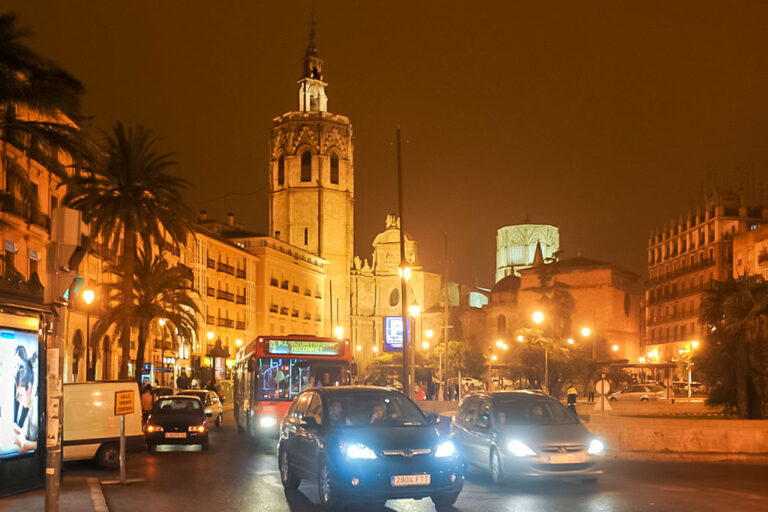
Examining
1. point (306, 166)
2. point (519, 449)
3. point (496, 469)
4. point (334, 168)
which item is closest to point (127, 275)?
point (496, 469)

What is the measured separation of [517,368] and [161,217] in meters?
39.1

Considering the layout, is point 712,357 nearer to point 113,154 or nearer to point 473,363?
point 113,154

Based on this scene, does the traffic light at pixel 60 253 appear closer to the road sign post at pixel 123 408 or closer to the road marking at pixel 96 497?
the road marking at pixel 96 497

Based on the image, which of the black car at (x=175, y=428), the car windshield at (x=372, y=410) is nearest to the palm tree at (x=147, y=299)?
the black car at (x=175, y=428)

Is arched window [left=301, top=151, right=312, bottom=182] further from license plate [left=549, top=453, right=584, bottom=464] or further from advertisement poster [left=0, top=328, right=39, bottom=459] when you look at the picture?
advertisement poster [left=0, top=328, right=39, bottom=459]

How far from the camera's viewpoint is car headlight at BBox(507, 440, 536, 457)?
15.0 m

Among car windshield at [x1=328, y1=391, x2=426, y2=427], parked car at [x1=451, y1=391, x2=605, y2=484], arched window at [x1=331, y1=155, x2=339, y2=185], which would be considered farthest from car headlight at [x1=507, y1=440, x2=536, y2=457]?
arched window at [x1=331, y1=155, x2=339, y2=185]

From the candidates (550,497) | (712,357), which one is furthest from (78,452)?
(712,357)

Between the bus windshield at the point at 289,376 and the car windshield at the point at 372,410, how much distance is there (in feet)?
38.9

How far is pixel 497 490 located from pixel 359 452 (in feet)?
12.0

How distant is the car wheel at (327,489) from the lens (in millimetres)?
11953

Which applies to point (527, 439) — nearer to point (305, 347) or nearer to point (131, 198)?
point (305, 347)

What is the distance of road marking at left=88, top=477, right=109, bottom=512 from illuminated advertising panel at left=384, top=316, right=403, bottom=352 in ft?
87.4

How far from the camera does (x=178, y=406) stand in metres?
24.0
